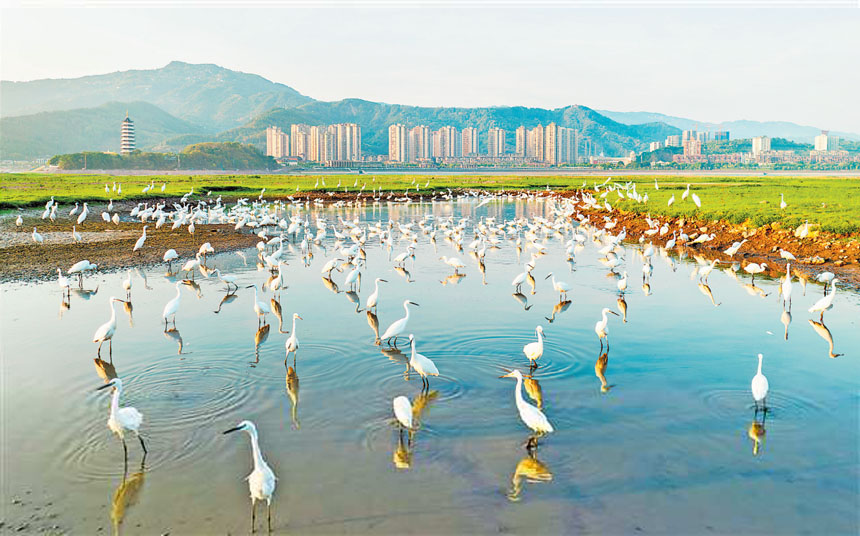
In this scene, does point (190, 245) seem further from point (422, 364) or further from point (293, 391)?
point (422, 364)

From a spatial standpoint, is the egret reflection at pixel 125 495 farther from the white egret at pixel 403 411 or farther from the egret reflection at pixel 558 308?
the egret reflection at pixel 558 308

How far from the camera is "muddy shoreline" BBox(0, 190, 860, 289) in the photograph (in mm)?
23547

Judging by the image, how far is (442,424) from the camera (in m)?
10.2

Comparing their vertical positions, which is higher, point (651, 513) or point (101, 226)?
point (101, 226)

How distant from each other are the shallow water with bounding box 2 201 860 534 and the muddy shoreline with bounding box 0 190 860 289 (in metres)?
5.99

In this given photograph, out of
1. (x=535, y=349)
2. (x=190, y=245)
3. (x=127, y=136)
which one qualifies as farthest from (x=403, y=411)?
(x=127, y=136)

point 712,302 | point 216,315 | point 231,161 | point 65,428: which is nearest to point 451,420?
point 65,428

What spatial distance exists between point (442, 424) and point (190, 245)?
23.7 meters

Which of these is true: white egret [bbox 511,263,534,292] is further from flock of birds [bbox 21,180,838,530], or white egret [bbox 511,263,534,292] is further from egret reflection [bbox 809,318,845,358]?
egret reflection [bbox 809,318,845,358]

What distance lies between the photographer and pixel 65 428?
999 centimetres

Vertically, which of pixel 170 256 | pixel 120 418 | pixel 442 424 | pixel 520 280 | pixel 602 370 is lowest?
pixel 442 424

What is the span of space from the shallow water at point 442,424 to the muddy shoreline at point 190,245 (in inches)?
236

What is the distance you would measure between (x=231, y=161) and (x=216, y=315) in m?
178

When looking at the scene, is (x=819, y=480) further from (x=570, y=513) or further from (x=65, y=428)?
(x=65, y=428)
